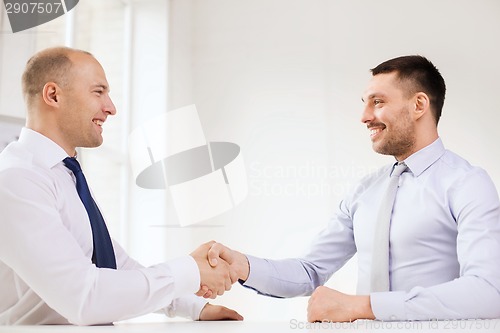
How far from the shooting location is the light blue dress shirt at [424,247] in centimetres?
143

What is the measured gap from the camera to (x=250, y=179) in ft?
12.7

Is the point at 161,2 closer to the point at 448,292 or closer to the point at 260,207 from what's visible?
the point at 260,207

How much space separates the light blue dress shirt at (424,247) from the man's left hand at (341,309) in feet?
0.08

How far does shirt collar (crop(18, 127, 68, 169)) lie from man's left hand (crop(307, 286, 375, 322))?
812 millimetres

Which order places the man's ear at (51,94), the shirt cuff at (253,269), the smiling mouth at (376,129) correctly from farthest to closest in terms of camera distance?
the smiling mouth at (376,129) < the shirt cuff at (253,269) < the man's ear at (51,94)

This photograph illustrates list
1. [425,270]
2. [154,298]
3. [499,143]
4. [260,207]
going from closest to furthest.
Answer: [154,298] → [425,270] → [499,143] → [260,207]

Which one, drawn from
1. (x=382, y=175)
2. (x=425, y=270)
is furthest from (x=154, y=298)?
(x=382, y=175)

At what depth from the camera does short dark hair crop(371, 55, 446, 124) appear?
2.03 metres

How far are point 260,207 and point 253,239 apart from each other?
220 millimetres

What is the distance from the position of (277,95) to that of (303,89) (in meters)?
0.18

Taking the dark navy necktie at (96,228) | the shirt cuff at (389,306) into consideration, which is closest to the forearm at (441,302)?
the shirt cuff at (389,306)

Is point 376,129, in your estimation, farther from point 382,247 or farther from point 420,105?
point 382,247

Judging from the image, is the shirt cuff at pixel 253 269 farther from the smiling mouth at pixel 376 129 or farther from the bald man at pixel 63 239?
the smiling mouth at pixel 376 129
